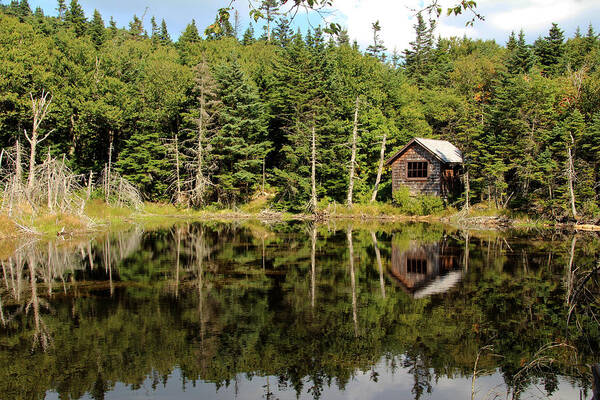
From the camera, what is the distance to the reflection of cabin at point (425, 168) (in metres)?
40.5

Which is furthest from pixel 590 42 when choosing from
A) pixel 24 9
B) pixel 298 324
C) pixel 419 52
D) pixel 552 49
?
pixel 24 9

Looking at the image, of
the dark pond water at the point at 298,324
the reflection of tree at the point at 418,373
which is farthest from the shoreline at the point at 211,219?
the reflection of tree at the point at 418,373

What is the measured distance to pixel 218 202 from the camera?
46.9m

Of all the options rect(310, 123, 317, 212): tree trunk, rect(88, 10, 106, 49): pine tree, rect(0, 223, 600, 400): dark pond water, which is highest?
rect(88, 10, 106, 49): pine tree

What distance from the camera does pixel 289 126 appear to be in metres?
49.6

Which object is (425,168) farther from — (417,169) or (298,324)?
(298,324)

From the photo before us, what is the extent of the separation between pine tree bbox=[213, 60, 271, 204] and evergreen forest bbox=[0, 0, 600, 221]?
15cm

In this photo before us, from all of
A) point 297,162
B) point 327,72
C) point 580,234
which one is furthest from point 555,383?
point 327,72

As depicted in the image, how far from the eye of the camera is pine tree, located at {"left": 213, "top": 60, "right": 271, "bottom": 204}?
45250 millimetres

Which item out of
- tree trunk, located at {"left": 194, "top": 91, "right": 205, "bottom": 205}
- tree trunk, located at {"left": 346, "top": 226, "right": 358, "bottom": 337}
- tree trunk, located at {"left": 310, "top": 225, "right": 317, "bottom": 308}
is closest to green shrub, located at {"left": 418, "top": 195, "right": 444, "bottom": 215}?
tree trunk, located at {"left": 310, "top": 225, "right": 317, "bottom": 308}

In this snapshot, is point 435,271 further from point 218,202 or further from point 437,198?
point 218,202

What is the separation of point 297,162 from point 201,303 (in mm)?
31055

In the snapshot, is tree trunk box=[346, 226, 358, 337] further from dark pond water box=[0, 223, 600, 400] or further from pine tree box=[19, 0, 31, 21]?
pine tree box=[19, 0, 31, 21]

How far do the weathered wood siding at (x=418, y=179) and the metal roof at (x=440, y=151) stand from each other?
494 millimetres
